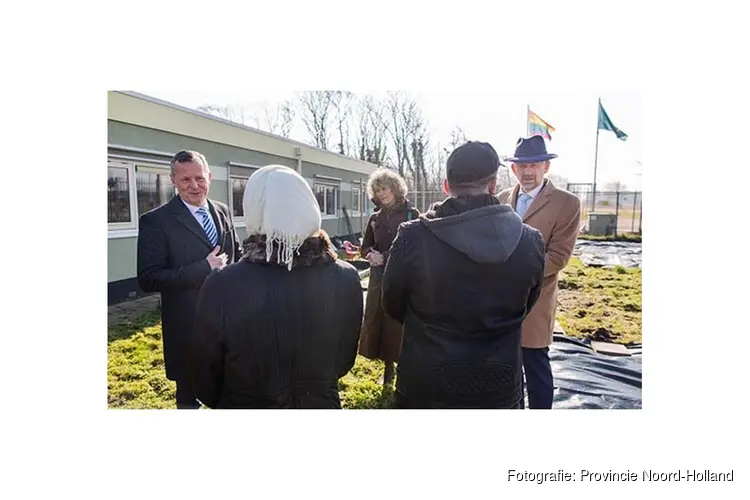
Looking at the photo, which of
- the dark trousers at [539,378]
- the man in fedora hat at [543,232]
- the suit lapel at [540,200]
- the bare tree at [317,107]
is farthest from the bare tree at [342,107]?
the dark trousers at [539,378]

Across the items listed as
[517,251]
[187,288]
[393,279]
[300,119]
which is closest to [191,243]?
[187,288]

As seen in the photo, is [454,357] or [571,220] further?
[571,220]

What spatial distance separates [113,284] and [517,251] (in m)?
2.52

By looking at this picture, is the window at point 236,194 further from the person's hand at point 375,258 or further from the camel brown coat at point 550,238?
the camel brown coat at point 550,238

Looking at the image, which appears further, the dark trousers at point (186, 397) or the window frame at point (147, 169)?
the window frame at point (147, 169)

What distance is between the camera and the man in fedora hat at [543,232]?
2105 mm

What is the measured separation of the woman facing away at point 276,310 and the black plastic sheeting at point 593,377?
1.80 meters

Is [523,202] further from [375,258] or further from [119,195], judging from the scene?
[119,195]

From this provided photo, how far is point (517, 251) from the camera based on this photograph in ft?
4.52

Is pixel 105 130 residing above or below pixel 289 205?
above

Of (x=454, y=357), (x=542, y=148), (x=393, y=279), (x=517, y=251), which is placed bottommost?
(x=454, y=357)

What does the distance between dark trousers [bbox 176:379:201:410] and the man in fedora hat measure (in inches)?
62.1

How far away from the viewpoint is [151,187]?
505 cm

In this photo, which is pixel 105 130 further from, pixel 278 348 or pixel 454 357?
pixel 454 357
